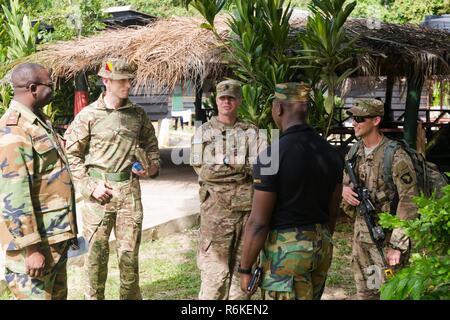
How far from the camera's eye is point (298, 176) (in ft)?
9.88

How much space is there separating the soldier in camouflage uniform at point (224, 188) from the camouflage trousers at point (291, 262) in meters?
1.26

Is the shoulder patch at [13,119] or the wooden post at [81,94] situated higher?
the shoulder patch at [13,119]

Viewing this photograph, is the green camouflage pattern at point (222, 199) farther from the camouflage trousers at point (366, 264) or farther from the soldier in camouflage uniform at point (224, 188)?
the camouflage trousers at point (366, 264)

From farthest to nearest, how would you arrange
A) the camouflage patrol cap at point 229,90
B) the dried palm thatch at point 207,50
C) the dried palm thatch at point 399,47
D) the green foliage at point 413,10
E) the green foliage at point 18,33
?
the green foliage at point 413,10
the green foliage at point 18,33
the dried palm thatch at point 207,50
the dried palm thatch at point 399,47
the camouflage patrol cap at point 229,90

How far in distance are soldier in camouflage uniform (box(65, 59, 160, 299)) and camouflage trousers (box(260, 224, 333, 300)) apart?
5.94ft

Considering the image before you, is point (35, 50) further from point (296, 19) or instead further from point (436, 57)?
point (436, 57)

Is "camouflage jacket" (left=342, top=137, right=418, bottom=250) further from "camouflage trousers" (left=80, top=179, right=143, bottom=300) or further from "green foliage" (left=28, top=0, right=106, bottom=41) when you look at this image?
"green foliage" (left=28, top=0, right=106, bottom=41)

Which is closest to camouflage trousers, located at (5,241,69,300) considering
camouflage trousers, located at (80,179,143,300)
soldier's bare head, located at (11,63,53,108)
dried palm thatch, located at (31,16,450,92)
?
soldier's bare head, located at (11,63,53,108)

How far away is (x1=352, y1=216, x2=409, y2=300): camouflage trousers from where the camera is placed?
4.21m

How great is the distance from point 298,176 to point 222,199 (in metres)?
1.49

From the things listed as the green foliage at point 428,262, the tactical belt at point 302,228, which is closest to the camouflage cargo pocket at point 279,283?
the tactical belt at point 302,228

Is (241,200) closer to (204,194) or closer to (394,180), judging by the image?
(204,194)

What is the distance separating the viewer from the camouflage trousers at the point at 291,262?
3.06 meters

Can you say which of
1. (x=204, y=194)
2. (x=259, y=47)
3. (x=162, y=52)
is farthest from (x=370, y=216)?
(x=162, y=52)
